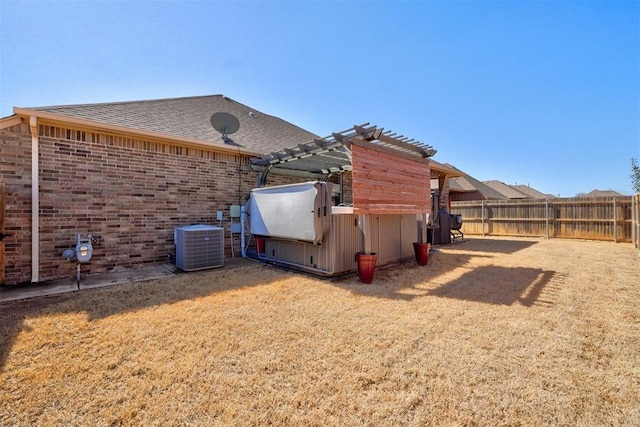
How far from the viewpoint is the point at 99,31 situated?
562cm

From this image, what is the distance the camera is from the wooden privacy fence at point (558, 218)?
1035 centimetres

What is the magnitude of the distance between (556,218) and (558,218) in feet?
0.23

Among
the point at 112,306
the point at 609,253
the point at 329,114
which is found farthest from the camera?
the point at 329,114

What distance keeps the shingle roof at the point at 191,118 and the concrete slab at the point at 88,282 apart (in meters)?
3.10

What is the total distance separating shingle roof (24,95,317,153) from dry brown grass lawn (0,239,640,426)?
3861 mm

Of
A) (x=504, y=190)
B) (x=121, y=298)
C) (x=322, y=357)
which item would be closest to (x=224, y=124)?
(x=121, y=298)

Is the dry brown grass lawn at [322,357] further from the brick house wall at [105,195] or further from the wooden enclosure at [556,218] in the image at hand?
the wooden enclosure at [556,218]

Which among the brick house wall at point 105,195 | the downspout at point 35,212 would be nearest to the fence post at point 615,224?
the brick house wall at point 105,195

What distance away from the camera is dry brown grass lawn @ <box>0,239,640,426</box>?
67.8 inches

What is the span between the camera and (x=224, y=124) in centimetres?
753

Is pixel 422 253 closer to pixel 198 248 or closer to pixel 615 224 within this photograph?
pixel 198 248

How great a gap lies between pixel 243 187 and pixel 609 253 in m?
11.3

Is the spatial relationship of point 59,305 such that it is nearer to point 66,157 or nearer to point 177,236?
point 177,236

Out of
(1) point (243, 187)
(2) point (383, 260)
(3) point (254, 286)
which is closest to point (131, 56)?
(1) point (243, 187)
